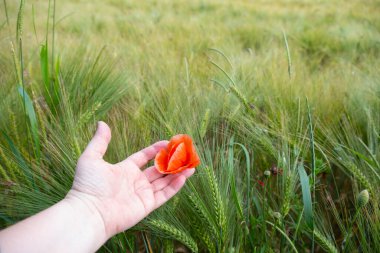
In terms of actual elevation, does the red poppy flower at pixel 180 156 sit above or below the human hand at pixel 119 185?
above

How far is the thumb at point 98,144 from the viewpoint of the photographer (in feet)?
2.54

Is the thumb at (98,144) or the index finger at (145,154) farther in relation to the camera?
the index finger at (145,154)

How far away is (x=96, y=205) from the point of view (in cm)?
76

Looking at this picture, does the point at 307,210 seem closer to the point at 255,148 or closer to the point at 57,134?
the point at 255,148

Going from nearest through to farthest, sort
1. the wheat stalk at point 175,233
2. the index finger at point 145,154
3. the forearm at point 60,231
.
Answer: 1. the forearm at point 60,231
2. the wheat stalk at point 175,233
3. the index finger at point 145,154

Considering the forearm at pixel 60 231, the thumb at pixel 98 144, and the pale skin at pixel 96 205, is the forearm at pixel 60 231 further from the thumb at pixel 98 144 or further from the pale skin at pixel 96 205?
Answer: the thumb at pixel 98 144

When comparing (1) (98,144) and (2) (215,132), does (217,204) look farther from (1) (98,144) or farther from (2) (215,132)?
(2) (215,132)

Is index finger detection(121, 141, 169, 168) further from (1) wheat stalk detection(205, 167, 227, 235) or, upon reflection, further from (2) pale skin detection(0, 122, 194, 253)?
(1) wheat stalk detection(205, 167, 227, 235)

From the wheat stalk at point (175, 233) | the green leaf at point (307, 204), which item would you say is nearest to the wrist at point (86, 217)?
the wheat stalk at point (175, 233)

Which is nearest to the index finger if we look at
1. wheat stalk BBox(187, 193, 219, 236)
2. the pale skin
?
the pale skin

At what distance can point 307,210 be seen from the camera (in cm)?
70

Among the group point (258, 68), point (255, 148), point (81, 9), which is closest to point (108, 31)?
point (81, 9)

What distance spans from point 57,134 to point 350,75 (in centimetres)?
136

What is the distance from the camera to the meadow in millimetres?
824
